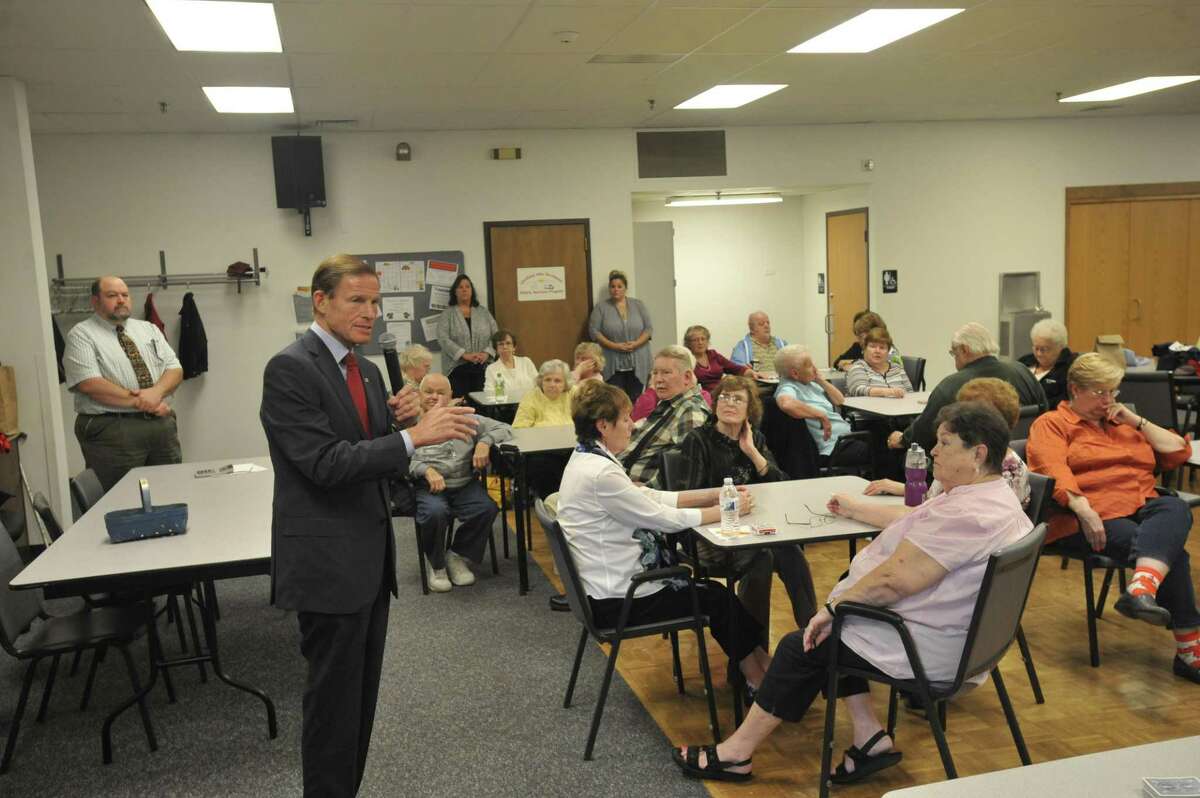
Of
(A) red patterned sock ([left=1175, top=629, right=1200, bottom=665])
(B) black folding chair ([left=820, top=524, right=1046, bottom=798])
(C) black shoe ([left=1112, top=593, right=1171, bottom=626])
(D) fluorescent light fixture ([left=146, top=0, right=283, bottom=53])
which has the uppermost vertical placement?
(D) fluorescent light fixture ([left=146, top=0, right=283, bottom=53])

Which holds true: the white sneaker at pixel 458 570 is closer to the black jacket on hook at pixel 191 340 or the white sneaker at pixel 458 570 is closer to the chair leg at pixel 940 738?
the chair leg at pixel 940 738

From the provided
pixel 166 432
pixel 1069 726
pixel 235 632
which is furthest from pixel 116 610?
pixel 1069 726

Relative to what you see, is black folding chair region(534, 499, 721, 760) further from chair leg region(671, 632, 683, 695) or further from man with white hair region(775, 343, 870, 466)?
man with white hair region(775, 343, 870, 466)

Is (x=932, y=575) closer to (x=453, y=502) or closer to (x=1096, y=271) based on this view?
(x=453, y=502)

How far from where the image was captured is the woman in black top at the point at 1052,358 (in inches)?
239

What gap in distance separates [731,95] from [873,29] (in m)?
2.17

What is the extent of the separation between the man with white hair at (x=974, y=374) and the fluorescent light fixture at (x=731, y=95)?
11.0ft

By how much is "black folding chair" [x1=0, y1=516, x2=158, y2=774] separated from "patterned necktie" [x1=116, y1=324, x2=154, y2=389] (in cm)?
196

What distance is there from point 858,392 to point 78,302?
6425 millimetres

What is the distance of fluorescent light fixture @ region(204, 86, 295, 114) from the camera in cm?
686

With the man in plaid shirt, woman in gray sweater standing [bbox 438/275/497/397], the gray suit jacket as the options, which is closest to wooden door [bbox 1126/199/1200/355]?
woman in gray sweater standing [bbox 438/275/497/397]

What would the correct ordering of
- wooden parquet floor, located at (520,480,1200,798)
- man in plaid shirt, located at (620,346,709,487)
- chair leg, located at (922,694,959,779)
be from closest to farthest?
chair leg, located at (922,694,959,779), wooden parquet floor, located at (520,480,1200,798), man in plaid shirt, located at (620,346,709,487)

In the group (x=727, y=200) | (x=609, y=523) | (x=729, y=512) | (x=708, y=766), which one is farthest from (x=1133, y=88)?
(x=708, y=766)

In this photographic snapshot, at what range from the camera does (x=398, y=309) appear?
29.8ft
